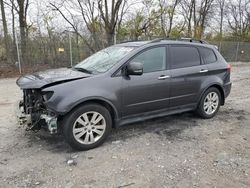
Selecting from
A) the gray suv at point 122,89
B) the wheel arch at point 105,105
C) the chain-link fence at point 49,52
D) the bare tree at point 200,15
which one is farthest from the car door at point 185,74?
the bare tree at point 200,15

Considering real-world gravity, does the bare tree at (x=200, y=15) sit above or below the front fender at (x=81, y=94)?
above

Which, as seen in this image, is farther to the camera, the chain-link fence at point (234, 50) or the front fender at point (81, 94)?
the chain-link fence at point (234, 50)

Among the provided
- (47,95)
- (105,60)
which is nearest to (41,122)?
(47,95)

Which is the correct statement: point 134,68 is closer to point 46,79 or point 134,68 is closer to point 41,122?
point 46,79

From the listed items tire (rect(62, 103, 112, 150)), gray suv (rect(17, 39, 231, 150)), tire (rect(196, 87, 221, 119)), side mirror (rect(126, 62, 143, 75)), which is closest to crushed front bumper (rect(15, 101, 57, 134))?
gray suv (rect(17, 39, 231, 150))

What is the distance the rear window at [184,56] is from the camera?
490cm

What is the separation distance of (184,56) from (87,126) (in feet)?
7.89

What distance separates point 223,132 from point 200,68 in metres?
1.34

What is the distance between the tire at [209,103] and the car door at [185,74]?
23cm

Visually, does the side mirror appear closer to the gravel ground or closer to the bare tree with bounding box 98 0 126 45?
the gravel ground

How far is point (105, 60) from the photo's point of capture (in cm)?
466

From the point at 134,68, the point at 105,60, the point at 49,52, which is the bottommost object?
the point at 134,68

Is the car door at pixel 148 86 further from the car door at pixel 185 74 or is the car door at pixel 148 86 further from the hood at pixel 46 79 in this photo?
the hood at pixel 46 79

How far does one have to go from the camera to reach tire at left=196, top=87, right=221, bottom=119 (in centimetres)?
534
